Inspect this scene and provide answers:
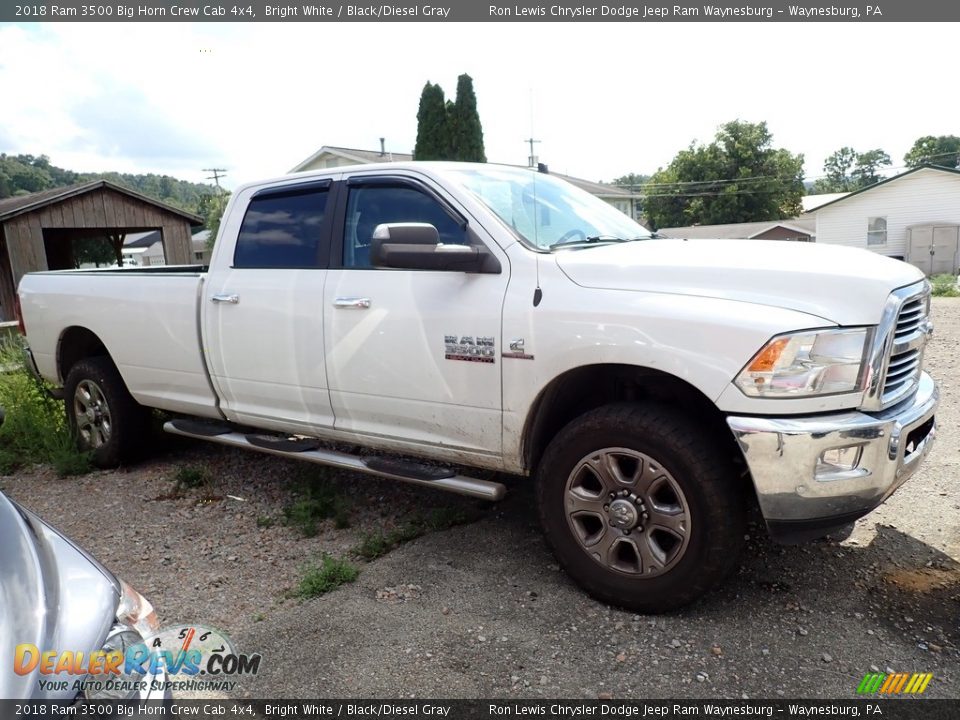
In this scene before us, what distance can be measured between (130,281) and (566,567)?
3718mm

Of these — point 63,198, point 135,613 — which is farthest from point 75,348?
point 63,198

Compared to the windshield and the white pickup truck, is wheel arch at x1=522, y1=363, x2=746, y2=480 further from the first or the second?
the windshield

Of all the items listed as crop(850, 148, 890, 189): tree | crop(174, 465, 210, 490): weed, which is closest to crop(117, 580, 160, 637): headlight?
crop(174, 465, 210, 490): weed

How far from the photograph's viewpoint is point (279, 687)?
2.82 meters

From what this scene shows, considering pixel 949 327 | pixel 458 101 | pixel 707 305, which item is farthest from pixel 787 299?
pixel 458 101

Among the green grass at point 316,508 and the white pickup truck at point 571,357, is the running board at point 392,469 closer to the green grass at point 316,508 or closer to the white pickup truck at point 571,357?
the white pickup truck at point 571,357

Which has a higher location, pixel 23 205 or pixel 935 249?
pixel 23 205

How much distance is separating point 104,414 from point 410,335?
3.26 m

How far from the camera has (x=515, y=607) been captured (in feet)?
11.0

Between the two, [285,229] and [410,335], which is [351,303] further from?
[285,229]

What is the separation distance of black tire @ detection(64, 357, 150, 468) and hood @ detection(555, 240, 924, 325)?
12.4 feet

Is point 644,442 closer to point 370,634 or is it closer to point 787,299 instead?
point 787,299

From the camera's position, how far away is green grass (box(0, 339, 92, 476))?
5.78 m

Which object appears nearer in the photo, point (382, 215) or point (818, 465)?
point (818, 465)
